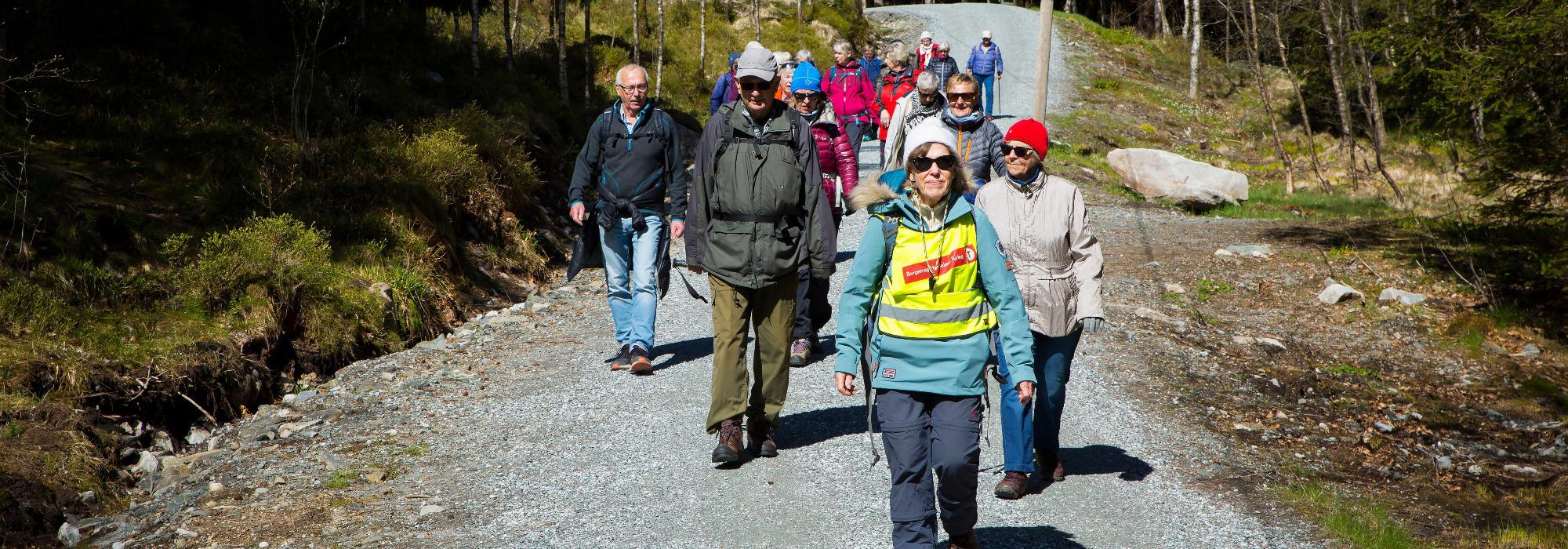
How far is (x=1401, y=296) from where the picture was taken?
473 inches

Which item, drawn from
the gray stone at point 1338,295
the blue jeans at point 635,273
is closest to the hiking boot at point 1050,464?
the blue jeans at point 635,273

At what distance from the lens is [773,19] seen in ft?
115

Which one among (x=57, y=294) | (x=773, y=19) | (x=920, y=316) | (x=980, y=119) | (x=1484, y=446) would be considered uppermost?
(x=773, y=19)

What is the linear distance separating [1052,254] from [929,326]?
4.33 ft

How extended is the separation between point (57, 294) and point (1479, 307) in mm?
14015

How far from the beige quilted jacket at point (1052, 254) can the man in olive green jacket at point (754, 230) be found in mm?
995

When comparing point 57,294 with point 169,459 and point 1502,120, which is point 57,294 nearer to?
point 169,459

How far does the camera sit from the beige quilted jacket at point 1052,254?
4906mm

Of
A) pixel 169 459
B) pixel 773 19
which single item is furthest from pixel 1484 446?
pixel 773 19

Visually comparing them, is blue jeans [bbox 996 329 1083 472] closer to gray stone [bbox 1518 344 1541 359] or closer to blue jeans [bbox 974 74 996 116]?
gray stone [bbox 1518 344 1541 359]

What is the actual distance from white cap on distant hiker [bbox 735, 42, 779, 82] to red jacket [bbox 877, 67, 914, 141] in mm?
6484

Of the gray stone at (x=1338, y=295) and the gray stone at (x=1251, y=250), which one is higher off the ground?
the gray stone at (x=1251, y=250)

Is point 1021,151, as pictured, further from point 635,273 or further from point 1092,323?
point 635,273

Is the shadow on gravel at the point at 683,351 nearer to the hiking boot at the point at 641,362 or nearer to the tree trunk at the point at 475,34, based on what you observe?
the hiking boot at the point at 641,362
